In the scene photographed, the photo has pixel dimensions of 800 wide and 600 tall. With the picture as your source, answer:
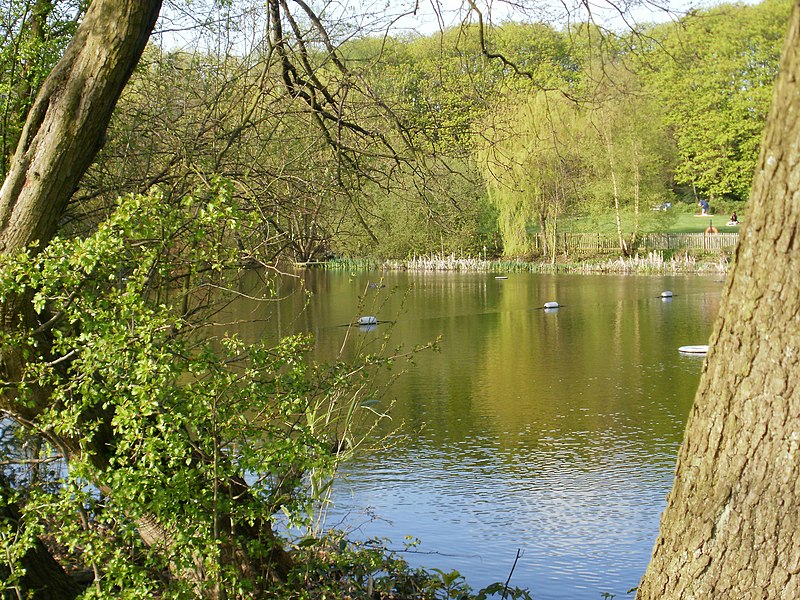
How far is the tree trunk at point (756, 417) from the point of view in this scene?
197 cm

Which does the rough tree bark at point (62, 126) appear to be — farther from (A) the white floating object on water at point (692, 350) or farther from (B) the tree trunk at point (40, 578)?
(A) the white floating object on water at point (692, 350)

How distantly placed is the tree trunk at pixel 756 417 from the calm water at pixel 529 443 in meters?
2.30

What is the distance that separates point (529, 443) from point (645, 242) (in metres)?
25.4

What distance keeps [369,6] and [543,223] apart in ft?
92.8

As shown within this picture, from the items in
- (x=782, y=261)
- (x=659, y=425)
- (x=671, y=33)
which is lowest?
(x=659, y=425)

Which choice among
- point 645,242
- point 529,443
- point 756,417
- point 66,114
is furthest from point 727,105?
point 756,417

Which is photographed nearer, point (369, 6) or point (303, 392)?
point (303, 392)

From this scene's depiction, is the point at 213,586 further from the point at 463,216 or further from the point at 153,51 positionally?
the point at 153,51

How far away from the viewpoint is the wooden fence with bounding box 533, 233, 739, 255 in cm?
3145

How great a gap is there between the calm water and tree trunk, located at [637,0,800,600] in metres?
2.30

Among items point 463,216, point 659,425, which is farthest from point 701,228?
point 463,216

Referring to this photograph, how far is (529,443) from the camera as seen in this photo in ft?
29.4

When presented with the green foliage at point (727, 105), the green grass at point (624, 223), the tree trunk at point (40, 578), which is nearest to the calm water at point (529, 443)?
the tree trunk at point (40, 578)

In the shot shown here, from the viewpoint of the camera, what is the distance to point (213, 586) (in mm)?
3561
